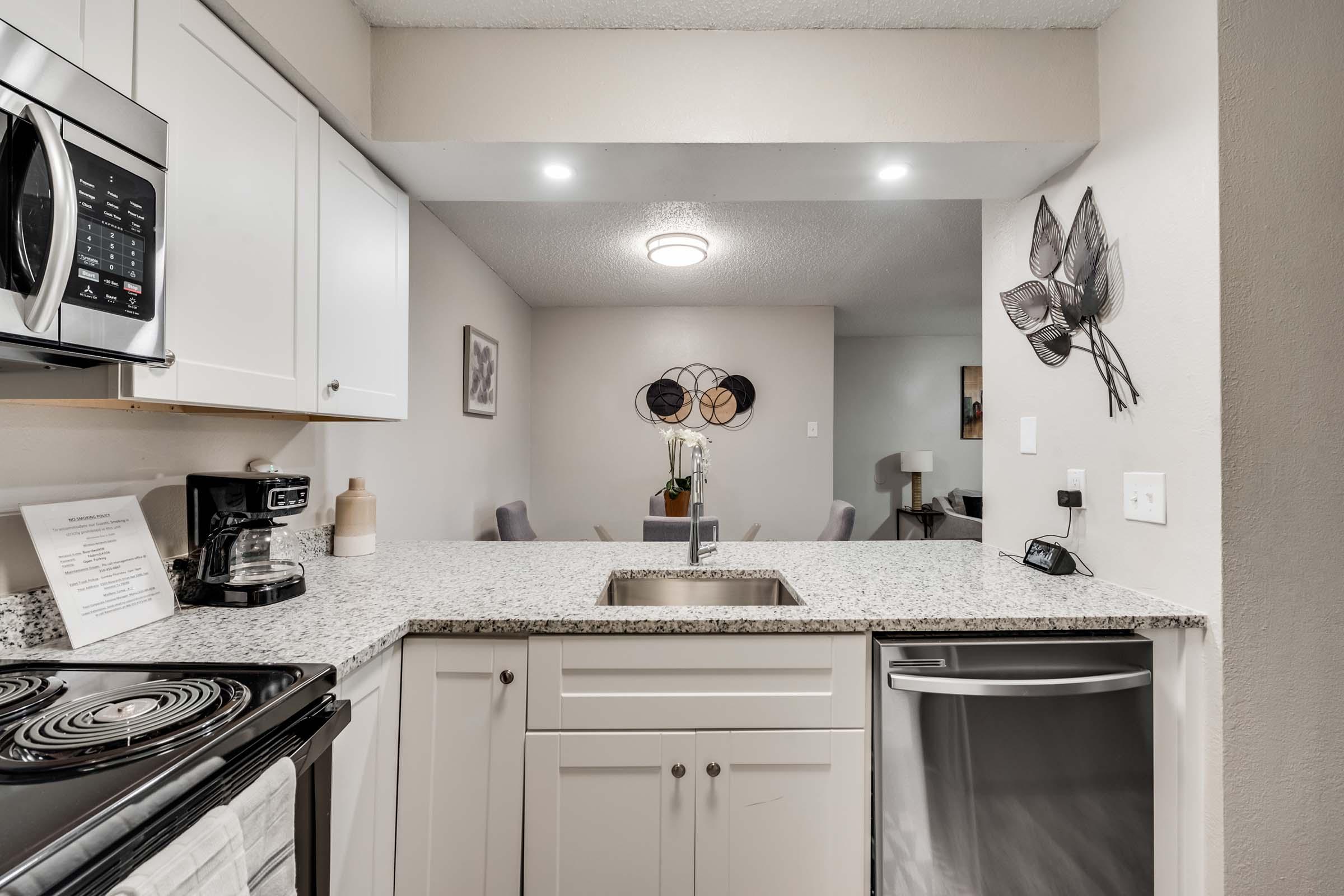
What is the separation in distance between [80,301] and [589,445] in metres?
4.30

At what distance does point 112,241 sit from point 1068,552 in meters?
2.16

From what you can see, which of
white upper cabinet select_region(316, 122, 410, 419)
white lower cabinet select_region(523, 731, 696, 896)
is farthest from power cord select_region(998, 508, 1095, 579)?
white upper cabinet select_region(316, 122, 410, 419)

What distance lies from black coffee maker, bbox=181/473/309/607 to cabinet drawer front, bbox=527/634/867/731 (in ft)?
2.01

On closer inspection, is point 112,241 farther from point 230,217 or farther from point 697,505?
point 697,505

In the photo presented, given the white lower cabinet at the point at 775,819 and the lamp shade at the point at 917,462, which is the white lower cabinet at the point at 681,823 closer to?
the white lower cabinet at the point at 775,819

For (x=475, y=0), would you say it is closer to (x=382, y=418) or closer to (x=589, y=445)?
(x=382, y=418)

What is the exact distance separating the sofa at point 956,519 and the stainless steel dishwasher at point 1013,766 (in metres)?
3.22

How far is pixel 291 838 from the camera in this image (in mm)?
801

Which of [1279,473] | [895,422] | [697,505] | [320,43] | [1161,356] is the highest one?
[320,43]

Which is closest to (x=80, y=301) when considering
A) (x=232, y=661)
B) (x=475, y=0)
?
(x=232, y=661)

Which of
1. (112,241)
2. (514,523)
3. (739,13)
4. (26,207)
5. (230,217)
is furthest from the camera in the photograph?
(514,523)

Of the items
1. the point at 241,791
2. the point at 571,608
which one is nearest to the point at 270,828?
the point at 241,791

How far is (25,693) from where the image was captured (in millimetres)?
813

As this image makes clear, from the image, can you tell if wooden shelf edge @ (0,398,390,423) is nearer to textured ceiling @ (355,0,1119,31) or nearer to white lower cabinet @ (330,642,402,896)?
white lower cabinet @ (330,642,402,896)
